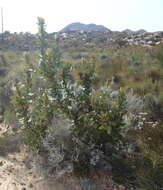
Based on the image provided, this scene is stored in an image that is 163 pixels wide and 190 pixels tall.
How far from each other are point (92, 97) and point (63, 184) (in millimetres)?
1549

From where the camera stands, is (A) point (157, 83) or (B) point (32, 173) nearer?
(B) point (32, 173)

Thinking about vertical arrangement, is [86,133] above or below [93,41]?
below

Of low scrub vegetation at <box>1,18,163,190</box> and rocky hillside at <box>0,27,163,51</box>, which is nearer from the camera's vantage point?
low scrub vegetation at <box>1,18,163,190</box>

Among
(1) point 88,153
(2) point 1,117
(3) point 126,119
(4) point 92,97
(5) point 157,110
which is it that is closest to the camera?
(1) point 88,153

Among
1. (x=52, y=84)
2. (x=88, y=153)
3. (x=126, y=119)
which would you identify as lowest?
(x=88, y=153)

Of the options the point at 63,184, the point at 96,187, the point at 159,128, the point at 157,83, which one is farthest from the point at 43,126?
the point at 157,83

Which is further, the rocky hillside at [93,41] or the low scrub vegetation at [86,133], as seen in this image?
the rocky hillside at [93,41]

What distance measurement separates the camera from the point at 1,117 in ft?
23.4

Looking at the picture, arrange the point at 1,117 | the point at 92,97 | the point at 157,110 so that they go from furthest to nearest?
the point at 1,117, the point at 157,110, the point at 92,97

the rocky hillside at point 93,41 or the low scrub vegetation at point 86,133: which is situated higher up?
the rocky hillside at point 93,41

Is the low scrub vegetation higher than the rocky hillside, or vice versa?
the rocky hillside

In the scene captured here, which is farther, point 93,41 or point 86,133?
point 93,41

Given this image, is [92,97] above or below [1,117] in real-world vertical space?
above

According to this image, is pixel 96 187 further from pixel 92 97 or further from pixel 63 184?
pixel 92 97
